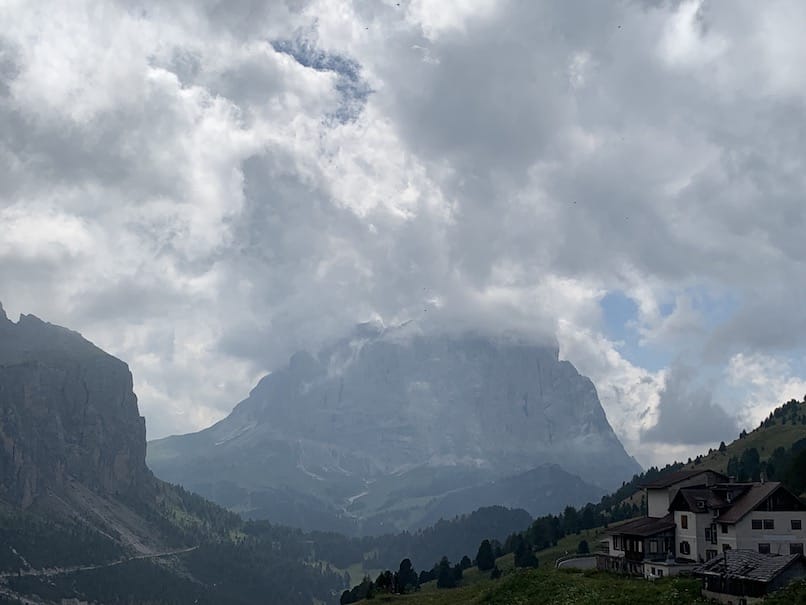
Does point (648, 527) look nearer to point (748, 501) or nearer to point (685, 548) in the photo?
point (685, 548)

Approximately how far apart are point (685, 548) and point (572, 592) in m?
23.0

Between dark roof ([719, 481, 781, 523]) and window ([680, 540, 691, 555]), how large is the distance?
4.71m

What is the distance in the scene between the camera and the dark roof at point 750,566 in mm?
59125

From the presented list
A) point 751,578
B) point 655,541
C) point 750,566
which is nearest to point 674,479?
point 655,541

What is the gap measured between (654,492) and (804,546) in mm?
20457

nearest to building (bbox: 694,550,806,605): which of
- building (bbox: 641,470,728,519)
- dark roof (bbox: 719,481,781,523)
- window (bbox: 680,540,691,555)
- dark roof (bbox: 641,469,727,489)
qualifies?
dark roof (bbox: 719,481,781,523)

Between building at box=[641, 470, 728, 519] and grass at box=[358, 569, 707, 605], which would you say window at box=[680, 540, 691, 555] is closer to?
building at box=[641, 470, 728, 519]

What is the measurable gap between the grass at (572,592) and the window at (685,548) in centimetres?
901

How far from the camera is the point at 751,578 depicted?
58906mm

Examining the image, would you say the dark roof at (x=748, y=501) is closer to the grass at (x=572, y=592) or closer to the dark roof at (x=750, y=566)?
the grass at (x=572, y=592)

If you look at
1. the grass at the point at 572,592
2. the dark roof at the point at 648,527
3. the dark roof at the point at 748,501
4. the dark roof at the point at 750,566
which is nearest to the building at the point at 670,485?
the dark roof at the point at 648,527

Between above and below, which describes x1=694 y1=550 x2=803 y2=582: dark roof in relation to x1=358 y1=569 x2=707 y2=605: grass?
above

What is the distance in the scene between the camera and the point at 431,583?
631ft

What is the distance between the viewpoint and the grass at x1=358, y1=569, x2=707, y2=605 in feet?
204
